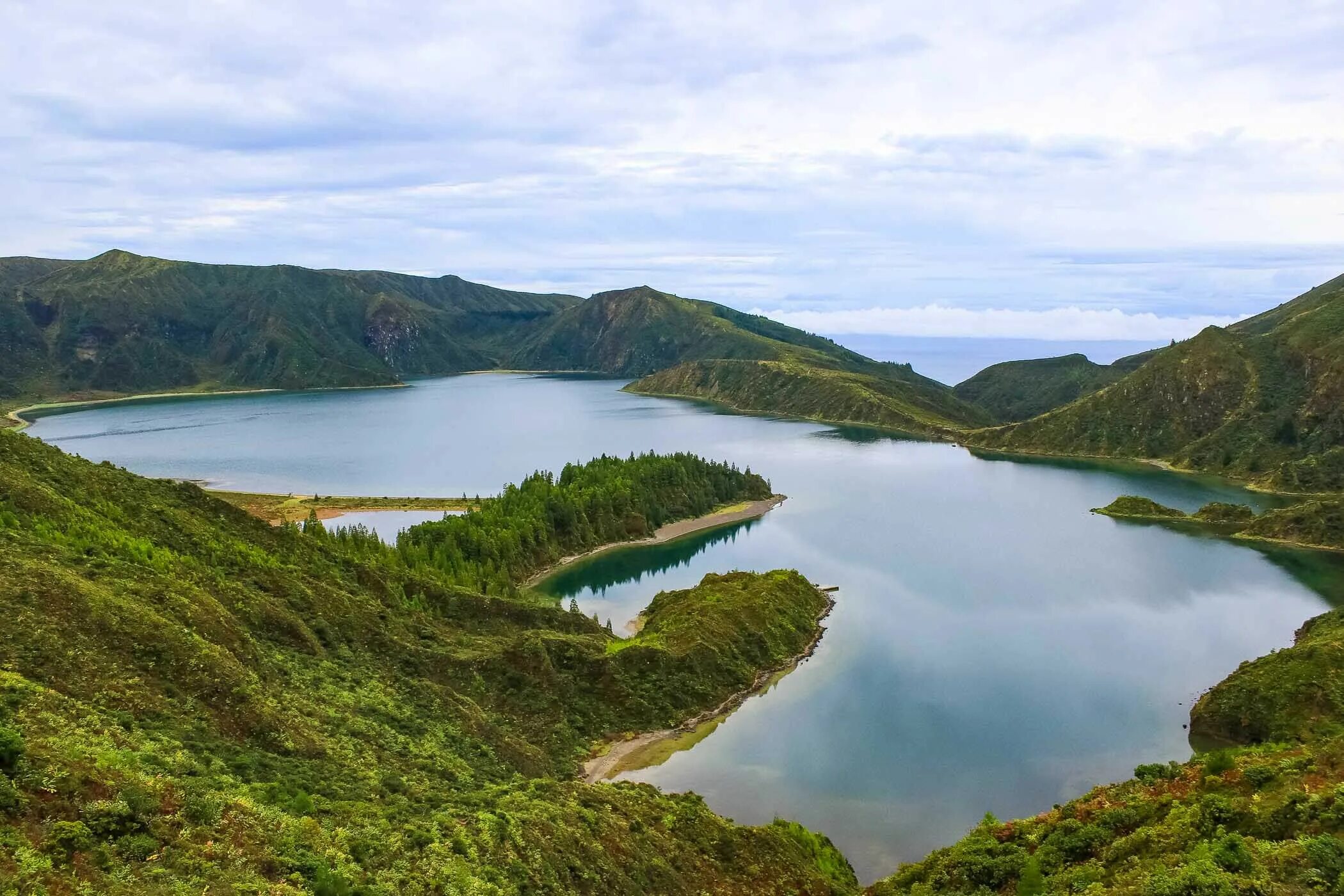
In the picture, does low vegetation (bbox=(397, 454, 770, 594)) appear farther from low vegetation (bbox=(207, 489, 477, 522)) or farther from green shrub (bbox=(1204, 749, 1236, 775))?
green shrub (bbox=(1204, 749, 1236, 775))

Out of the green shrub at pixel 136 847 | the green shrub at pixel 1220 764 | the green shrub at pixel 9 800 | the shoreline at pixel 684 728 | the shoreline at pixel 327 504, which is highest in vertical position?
the green shrub at pixel 9 800

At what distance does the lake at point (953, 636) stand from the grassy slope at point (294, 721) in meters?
8.21

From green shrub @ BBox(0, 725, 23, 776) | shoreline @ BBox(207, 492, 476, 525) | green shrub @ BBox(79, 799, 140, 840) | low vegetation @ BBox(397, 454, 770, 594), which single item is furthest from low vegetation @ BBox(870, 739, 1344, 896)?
shoreline @ BBox(207, 492, 476, 525)

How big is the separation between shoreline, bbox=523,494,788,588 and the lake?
2096 mm

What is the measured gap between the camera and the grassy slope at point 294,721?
2516 centimetres

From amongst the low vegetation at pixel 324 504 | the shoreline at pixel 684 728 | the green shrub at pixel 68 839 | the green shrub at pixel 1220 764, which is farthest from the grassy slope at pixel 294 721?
the low vegetation at pixel 324 504

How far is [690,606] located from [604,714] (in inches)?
806

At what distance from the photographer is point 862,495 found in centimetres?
15625

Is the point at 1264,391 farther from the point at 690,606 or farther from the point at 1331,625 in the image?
the point at 690,606

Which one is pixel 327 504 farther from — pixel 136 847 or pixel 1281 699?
pixel 1281 699

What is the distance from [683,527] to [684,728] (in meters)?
68.6

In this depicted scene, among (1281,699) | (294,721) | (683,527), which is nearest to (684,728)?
(294,721)

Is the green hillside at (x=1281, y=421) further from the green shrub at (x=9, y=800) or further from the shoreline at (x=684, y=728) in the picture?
the green shrub at (x=9, y=800)

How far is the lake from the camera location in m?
54.8
